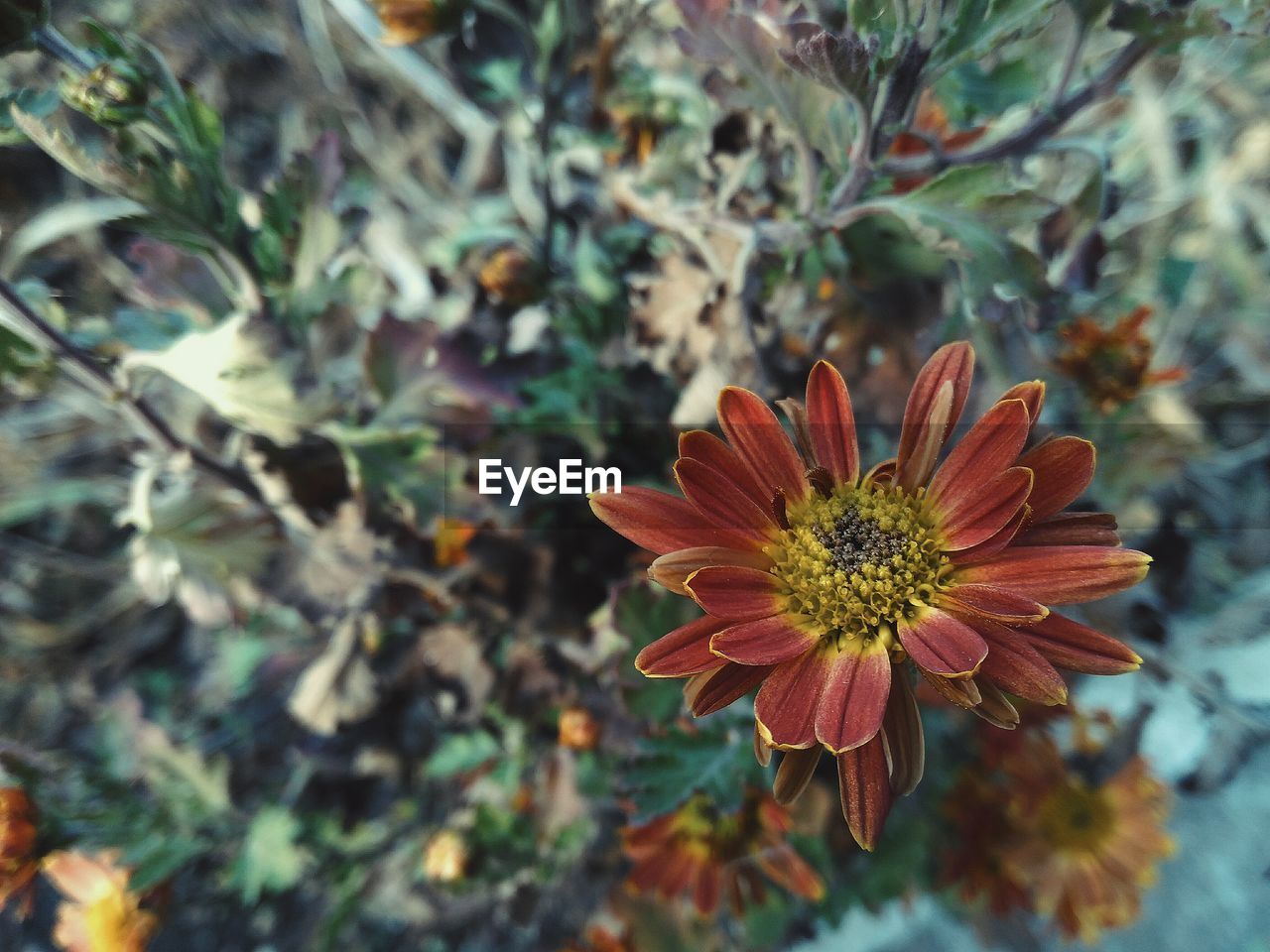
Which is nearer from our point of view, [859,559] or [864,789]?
[864,789]

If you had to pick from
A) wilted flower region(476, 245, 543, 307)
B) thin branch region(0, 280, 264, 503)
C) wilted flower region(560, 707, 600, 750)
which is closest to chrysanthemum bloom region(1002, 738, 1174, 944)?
wilted flower region(560, 707, 600, 750)

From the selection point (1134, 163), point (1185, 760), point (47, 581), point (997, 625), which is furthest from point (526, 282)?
point (1185, 760)

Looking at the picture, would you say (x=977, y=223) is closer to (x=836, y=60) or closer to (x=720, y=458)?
(x=836, y=60)

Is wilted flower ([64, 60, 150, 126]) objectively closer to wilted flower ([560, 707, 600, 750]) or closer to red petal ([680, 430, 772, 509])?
red petal ([680, 430, 772, 509])

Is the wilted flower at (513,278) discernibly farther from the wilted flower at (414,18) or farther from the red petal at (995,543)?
the red petal at (995,543)

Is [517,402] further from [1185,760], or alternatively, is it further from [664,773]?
[1185,760]

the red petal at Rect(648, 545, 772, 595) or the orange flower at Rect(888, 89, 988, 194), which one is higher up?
the orange flower at Rect(888, 89, 988, 194)

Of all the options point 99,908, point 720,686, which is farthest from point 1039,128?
point 99,908
